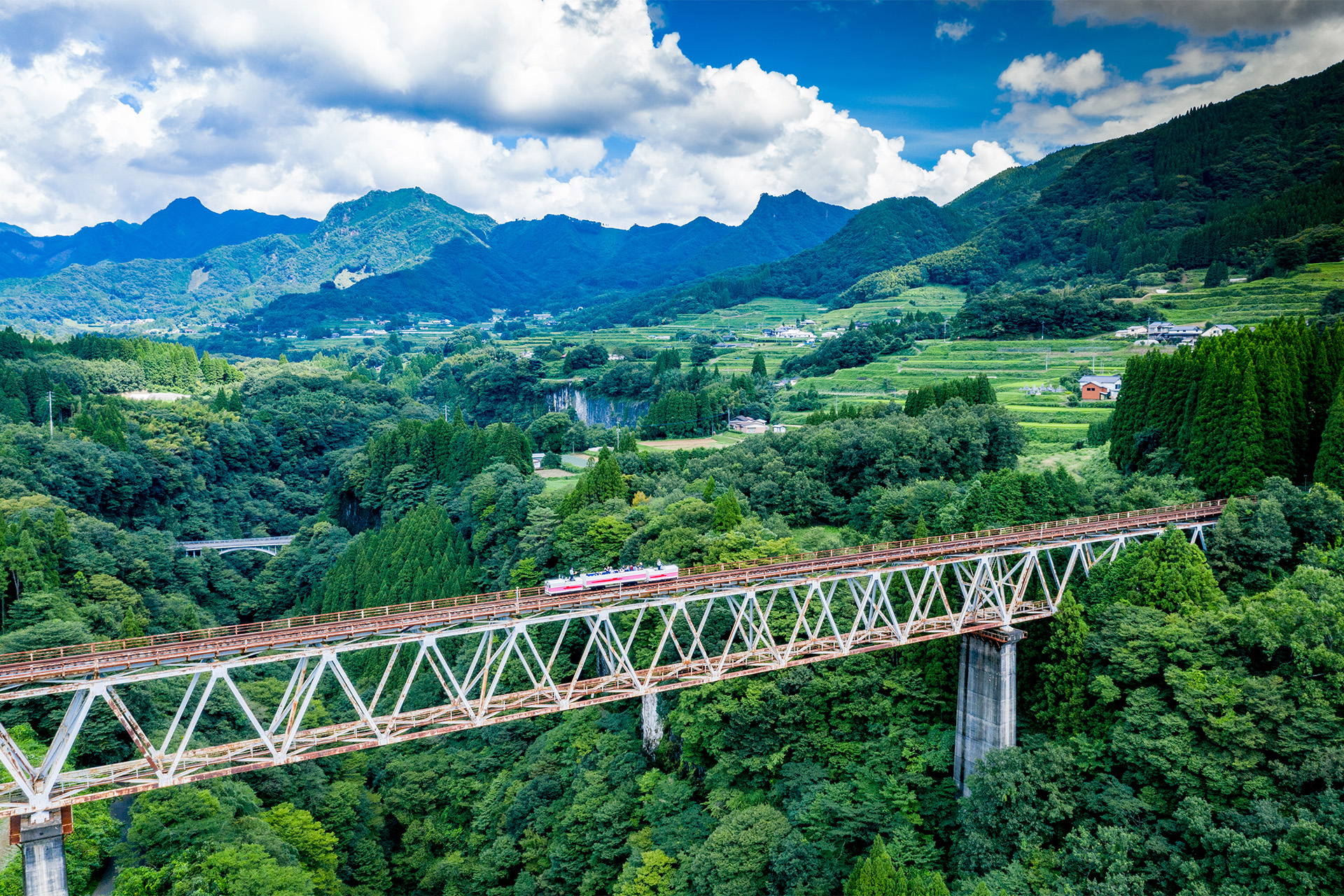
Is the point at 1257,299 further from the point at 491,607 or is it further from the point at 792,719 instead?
the point at 491,607

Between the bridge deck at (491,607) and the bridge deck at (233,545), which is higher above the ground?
the bridge deck at (491,607)

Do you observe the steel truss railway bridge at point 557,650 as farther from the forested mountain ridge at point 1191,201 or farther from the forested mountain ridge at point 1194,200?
the forested mountain ridge at point 1194,200

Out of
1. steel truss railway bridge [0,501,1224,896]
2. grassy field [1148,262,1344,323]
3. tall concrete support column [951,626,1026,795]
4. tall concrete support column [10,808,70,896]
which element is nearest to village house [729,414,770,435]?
steel truss railway bridge [0,501,1224,896]

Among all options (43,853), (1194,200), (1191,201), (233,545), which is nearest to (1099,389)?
(43,853)

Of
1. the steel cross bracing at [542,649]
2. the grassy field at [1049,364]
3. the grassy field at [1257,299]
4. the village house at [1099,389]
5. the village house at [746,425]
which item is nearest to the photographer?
the steel cross bracing at [542,649]

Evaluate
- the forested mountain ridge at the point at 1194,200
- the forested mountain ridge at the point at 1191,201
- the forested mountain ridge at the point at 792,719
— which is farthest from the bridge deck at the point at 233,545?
the forested mountain ridge at the point at 1194,200

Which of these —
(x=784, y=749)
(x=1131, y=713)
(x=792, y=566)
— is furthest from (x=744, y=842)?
(x=1131, y=713)

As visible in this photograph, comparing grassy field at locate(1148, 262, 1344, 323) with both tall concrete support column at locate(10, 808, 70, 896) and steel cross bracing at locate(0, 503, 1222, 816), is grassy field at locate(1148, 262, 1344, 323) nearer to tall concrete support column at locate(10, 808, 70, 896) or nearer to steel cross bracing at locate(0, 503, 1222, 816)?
steel cross bracing at locate(0, 503, 1222, 816)
